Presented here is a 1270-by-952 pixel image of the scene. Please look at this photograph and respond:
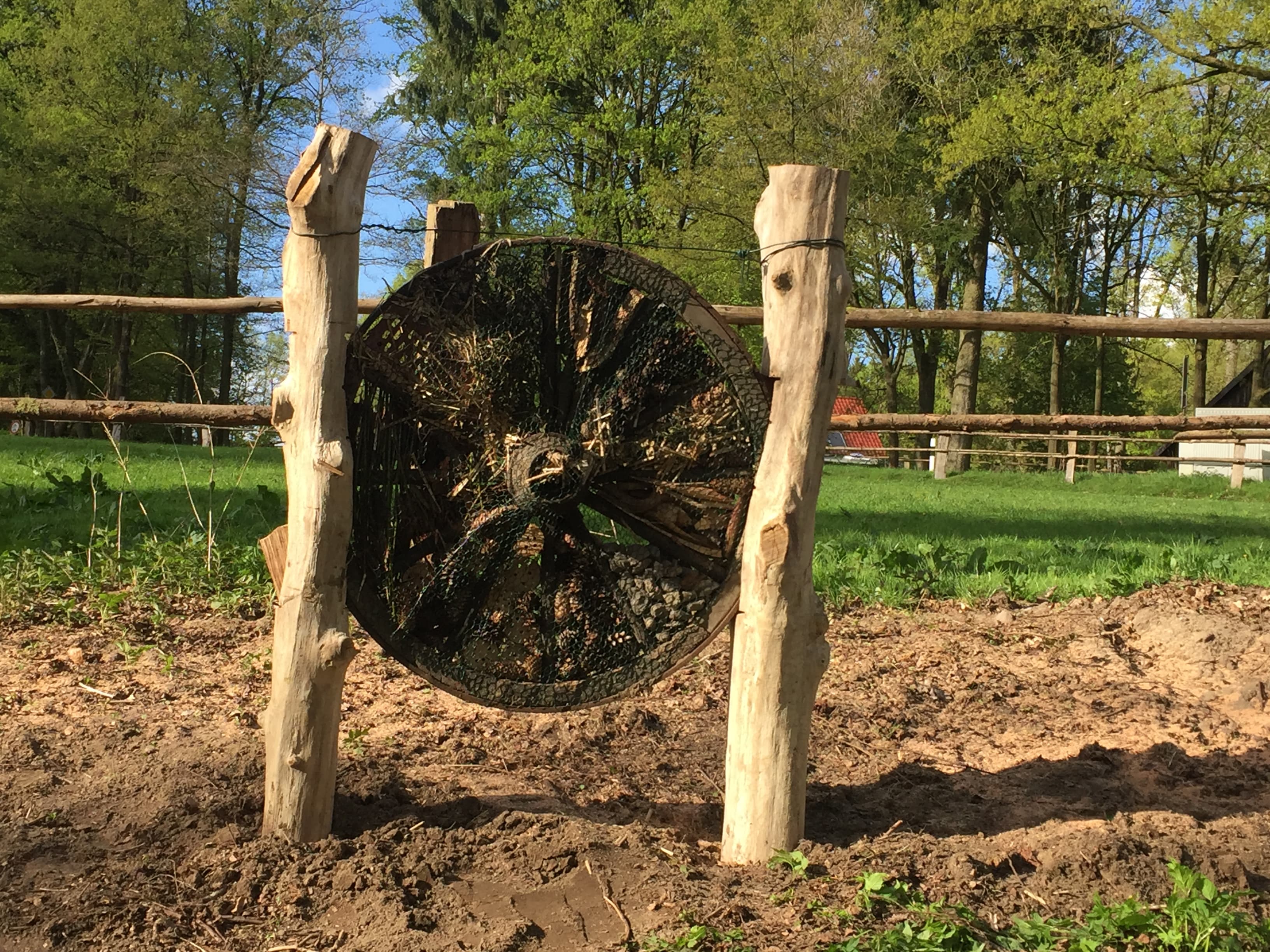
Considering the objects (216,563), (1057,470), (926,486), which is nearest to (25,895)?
(216,563)

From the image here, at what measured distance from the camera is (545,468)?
9.93 feet

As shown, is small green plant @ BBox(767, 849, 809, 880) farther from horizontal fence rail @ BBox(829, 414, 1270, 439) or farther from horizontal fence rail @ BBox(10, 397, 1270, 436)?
horizontal fence rail @ BBox(829, 414, 1270, 439)

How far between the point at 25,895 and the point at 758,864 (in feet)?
6.37

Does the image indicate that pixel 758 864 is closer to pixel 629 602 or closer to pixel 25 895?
pixel 629 602

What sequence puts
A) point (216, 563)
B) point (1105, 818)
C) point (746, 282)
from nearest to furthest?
point (1105, 818) → point (216, 563) → point (746, 282)

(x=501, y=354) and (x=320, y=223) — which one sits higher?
(x=320, y=223)

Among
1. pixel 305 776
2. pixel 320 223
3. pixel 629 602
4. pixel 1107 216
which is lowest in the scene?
pixel 305 776

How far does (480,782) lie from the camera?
364cm

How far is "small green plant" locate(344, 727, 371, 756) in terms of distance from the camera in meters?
3.87

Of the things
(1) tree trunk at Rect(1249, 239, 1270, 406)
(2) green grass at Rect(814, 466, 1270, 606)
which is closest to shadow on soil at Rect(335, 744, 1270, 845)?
(2) green grass at Rect(814, 466, 1270, 606)

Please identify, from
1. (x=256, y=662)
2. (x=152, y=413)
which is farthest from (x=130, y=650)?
(x=152, y=413)

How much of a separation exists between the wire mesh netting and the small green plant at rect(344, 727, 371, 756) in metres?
0.94

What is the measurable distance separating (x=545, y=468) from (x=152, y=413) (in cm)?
342

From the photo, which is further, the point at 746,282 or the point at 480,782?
the point at 746,282
